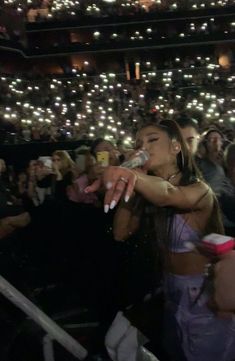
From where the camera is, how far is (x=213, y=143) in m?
4.68

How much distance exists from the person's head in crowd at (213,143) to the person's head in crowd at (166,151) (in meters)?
2.24

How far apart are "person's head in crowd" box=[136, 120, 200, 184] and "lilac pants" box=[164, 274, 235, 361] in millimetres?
498

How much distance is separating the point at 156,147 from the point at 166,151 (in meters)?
0.05

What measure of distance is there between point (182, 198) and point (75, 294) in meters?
1.97

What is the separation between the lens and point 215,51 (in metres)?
34.7

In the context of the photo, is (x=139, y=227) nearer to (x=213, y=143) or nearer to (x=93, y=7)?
(x=213, y=143)

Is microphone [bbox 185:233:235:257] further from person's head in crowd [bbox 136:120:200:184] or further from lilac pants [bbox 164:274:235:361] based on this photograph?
person's head in crowd [bbox 136:120:200:184]

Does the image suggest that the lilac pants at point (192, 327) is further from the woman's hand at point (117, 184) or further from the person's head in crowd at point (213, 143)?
the person's head in crowd at point (213, 143)

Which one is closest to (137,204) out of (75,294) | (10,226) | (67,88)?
(10,226)

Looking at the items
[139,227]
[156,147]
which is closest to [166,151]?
[156,147]

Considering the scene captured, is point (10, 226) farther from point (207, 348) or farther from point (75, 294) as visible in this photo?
point (207, 348)

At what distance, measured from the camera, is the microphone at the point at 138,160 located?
1.82 m

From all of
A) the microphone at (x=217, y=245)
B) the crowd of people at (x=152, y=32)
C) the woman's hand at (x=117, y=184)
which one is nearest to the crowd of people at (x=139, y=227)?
the woman's hand at (x=117, y=184)

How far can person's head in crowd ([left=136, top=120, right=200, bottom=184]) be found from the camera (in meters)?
2.17
